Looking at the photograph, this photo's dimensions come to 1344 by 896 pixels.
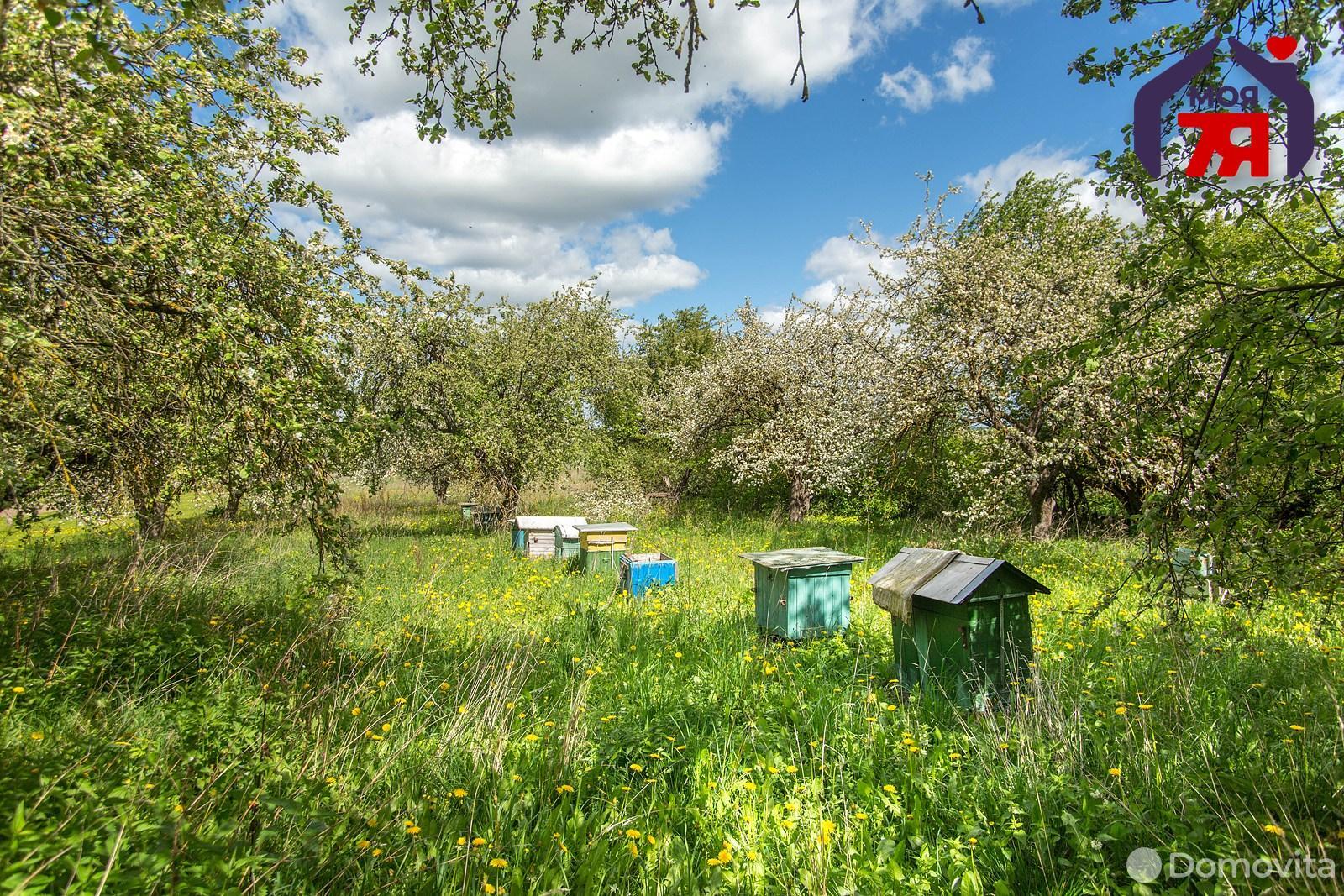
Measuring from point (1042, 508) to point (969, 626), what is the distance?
8.92 meters

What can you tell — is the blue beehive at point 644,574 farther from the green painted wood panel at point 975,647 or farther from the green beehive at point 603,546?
the green painted wood panel at point 975,647

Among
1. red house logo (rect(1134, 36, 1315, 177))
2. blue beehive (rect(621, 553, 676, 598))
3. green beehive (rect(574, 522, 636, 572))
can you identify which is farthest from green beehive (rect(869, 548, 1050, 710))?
green beehive (rect(574, 522, 636, 572))

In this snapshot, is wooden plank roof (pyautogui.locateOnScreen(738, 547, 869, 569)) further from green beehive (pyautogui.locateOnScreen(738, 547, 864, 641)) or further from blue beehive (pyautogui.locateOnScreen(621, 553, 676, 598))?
blue beehive (pyautogui.locateOnScreen(621, 553, 676, 598))

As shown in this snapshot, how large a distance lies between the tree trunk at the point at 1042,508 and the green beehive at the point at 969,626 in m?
8.02

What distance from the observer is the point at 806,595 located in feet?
19.3

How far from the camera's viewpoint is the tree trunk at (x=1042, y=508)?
37.1 ft

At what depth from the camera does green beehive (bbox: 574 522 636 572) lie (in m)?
9.13

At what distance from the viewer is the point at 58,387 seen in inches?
170

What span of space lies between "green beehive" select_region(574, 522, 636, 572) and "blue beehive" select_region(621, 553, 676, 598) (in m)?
0.90

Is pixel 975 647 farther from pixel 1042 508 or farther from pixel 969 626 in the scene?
pixel 1042 508

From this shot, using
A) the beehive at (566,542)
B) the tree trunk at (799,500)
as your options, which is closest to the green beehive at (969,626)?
the beehive at (566,542)

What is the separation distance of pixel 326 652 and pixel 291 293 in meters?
2.92

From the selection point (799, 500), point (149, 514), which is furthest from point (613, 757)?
point (799, 500)

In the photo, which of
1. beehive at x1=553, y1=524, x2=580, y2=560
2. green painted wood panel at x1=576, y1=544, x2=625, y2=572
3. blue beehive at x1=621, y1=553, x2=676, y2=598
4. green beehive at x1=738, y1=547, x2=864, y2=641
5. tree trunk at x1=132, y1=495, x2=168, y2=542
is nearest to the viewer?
tree trunk at x1=132, y1=495, x2=168, y2=542
